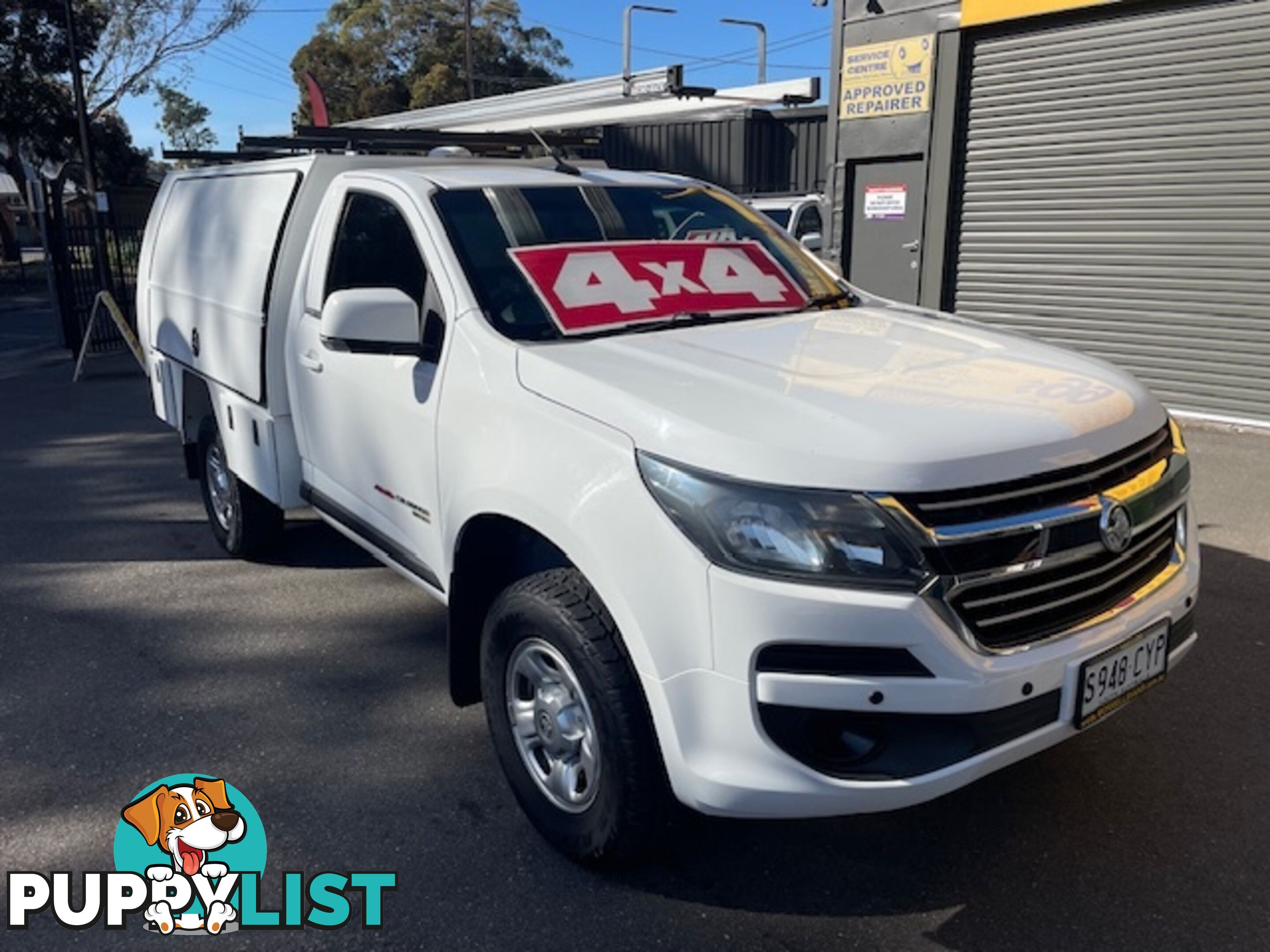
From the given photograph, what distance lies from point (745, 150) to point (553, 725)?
15.1 meters

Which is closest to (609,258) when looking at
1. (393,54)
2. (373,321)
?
(373,321)

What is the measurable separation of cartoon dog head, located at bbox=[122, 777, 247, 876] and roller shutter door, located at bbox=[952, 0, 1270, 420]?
25.6 ft

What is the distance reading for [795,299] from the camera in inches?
151

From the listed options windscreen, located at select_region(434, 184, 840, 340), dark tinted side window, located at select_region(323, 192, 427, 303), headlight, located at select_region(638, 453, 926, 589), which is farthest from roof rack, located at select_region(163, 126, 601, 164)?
headlight, located at select_region(638, 453, 926, 589)

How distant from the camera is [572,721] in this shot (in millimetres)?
2764

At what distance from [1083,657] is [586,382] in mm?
1369

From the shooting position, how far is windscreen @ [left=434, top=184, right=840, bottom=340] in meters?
3.25

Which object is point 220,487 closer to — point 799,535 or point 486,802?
point 486,802

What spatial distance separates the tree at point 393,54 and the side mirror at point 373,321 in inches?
1849

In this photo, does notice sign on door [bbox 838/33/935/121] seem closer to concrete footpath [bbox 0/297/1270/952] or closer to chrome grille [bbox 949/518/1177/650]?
concrete footpath [bbox 0/297/1270/952]

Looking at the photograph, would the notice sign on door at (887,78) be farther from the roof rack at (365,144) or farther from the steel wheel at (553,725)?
the steel wheel at (553,725)

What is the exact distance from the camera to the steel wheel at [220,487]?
5297 mm

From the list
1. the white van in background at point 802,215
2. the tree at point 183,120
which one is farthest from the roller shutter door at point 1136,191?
the tree at point 183,120

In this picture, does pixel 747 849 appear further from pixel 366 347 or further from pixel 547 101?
pixel 547 101
